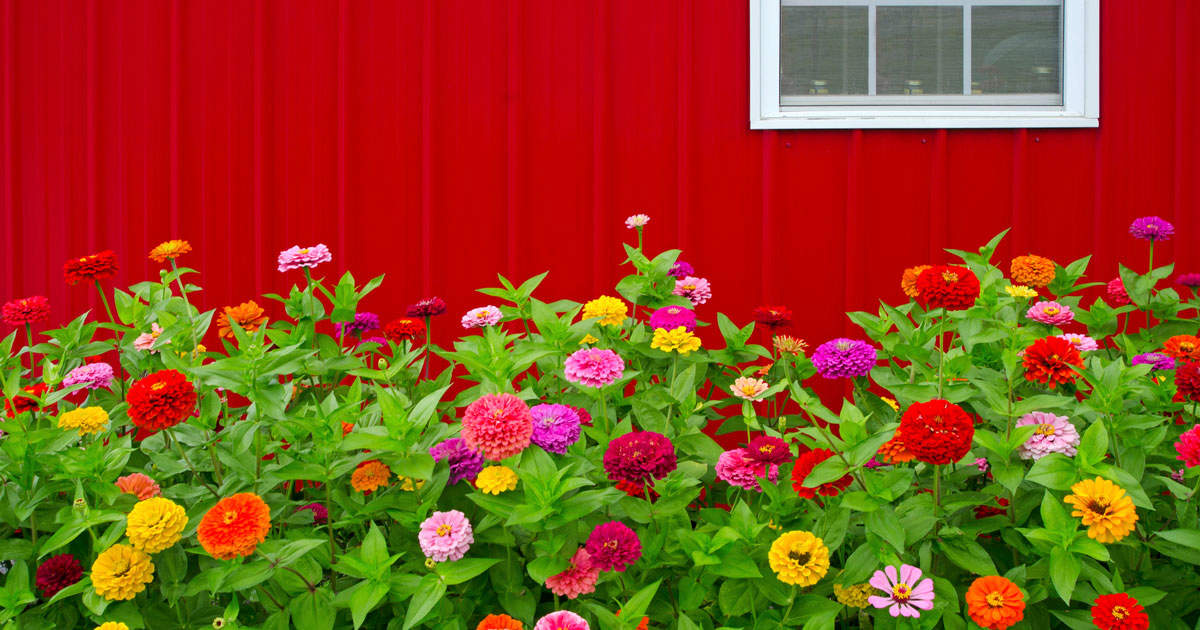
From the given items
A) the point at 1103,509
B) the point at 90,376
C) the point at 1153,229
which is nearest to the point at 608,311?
the point at 1103,509

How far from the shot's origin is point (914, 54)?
260cm

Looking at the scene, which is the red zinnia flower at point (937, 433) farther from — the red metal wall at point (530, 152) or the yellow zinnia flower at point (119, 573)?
the red metal wall at point (530, 152)

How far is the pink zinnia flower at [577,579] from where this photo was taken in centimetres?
112

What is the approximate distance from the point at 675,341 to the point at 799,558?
465 mm

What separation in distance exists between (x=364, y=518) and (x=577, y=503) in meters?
0.34

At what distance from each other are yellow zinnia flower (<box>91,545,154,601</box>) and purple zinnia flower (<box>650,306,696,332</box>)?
88 centimetres

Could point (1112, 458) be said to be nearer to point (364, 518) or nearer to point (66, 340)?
point (364, 518)

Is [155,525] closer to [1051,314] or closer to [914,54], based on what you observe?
[1051,314]

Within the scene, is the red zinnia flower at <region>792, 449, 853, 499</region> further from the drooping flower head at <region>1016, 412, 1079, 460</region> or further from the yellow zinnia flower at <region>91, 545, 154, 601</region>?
the yellow zinnia flower at <region>91, 545, 154, 601</region>

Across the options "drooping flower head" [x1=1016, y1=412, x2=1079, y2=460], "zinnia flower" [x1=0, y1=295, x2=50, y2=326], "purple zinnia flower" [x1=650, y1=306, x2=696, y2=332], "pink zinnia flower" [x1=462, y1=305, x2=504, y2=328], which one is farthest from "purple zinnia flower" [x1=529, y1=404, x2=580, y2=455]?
"zinnia flower" [x1=0, y1=295, x2=50, y2=326]

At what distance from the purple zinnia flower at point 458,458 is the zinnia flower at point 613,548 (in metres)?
0.21

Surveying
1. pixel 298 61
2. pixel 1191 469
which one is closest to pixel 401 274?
pixel 298 61

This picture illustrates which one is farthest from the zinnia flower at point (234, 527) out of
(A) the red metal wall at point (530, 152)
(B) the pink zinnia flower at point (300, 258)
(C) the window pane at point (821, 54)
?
(C) the window pane at point (821, 54)

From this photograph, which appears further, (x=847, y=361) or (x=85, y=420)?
(x=847, y=361)
